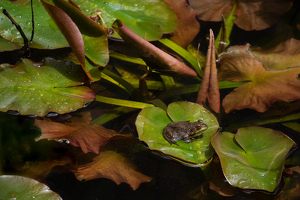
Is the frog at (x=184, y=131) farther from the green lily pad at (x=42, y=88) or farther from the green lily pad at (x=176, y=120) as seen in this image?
the green lily pad at (x=42, y=88)

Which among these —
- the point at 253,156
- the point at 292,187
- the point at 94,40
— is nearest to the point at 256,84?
the point at 253,156

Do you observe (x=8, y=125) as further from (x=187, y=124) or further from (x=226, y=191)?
(x=226, y=191)

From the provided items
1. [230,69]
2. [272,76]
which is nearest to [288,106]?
[272,76]

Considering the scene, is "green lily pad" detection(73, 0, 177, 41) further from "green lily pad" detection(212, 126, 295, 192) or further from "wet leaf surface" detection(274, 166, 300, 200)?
"wet leaf surface" detection(274, 166, 300, 200)

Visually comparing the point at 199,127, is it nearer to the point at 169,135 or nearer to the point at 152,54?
the point at 169,135

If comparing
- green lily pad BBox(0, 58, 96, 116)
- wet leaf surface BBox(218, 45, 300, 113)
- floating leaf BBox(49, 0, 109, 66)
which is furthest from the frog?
floating leaf BBox(49, 0, 109, 66)

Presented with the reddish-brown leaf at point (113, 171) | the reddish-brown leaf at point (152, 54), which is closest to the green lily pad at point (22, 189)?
the reddish-brown leaf at point (113, 171)
